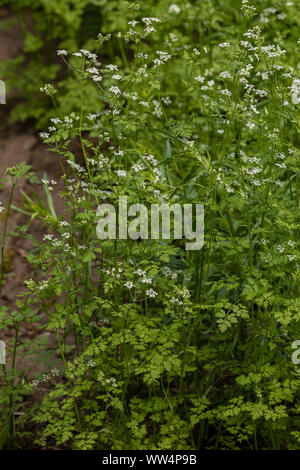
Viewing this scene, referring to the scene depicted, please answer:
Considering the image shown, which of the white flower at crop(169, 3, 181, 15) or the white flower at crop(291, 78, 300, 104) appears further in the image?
the white flower at crop(169, 3, 181, 15)

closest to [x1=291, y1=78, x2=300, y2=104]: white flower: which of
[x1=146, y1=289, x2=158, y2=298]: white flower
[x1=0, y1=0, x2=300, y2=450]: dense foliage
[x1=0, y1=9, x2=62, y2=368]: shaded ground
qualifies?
[x1=0, y1=0, x2=300, y2=450]: dense foliage

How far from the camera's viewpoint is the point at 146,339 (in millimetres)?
2496

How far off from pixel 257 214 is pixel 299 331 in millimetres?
565

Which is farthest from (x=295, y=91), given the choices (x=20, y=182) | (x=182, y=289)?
(x=20, y=182)

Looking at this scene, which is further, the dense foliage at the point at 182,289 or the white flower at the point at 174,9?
the white flower at the point at 174,9

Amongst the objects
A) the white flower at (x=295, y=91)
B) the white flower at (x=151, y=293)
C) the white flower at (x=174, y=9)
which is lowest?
the white flower at (x=151, y=293)

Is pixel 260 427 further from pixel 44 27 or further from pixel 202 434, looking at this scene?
pixel 44 27

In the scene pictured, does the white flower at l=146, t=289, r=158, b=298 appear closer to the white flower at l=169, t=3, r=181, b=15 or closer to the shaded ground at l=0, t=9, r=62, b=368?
the shaded ground at l=0, t=9, r=62, b=368

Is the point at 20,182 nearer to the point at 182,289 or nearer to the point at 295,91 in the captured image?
the point at 182,289

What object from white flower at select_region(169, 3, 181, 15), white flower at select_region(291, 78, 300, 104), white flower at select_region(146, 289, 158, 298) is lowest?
white flower at select_region(146, 289, 158, 298)

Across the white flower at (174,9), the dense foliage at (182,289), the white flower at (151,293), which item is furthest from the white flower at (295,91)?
the white flower at (174,9)

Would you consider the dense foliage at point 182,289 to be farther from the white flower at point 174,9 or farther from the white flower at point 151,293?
the white flower at point 174,9

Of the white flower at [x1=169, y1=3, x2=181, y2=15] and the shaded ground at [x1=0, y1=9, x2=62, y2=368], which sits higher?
the white flower at [x1=169, y1=3, x2=181, y2=15]

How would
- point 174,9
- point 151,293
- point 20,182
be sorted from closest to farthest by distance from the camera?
point 151,293 < point 174,9 < point 20,182
